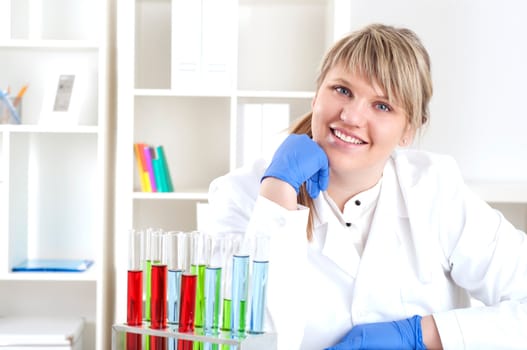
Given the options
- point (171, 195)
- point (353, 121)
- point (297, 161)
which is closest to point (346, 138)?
point (353, 121)

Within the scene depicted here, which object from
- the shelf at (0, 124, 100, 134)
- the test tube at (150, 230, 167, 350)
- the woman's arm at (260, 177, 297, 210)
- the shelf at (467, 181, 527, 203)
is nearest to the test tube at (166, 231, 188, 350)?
the test tube at (150, 230, 167, 350)

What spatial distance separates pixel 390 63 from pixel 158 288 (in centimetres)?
74

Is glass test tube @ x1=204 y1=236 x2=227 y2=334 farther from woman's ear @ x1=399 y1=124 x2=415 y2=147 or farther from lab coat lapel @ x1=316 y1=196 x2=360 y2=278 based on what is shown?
woman's ear @ x1=399 y1=124 x2=415 y2=147

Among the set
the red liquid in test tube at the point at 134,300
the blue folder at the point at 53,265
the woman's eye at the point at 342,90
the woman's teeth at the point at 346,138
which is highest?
the woman's eye at the point at 342,90

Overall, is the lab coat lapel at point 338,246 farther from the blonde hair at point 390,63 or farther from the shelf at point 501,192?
the shelf at point 501,192

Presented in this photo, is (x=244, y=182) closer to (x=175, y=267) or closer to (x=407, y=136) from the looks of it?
(x=407, y=136)

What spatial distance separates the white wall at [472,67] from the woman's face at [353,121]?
1.58m

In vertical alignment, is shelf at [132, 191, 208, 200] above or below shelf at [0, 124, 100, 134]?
below

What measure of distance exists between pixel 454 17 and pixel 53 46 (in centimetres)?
162

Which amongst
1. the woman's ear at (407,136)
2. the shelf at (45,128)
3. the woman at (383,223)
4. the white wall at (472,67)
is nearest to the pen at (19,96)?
the shelf at (45,128)

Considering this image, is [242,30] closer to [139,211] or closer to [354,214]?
[139,211]

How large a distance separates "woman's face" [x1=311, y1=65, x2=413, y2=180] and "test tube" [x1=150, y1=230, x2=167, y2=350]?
0.62 m

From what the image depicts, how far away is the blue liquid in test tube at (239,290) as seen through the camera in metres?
1.00

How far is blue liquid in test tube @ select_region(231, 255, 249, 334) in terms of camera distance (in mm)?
1003
